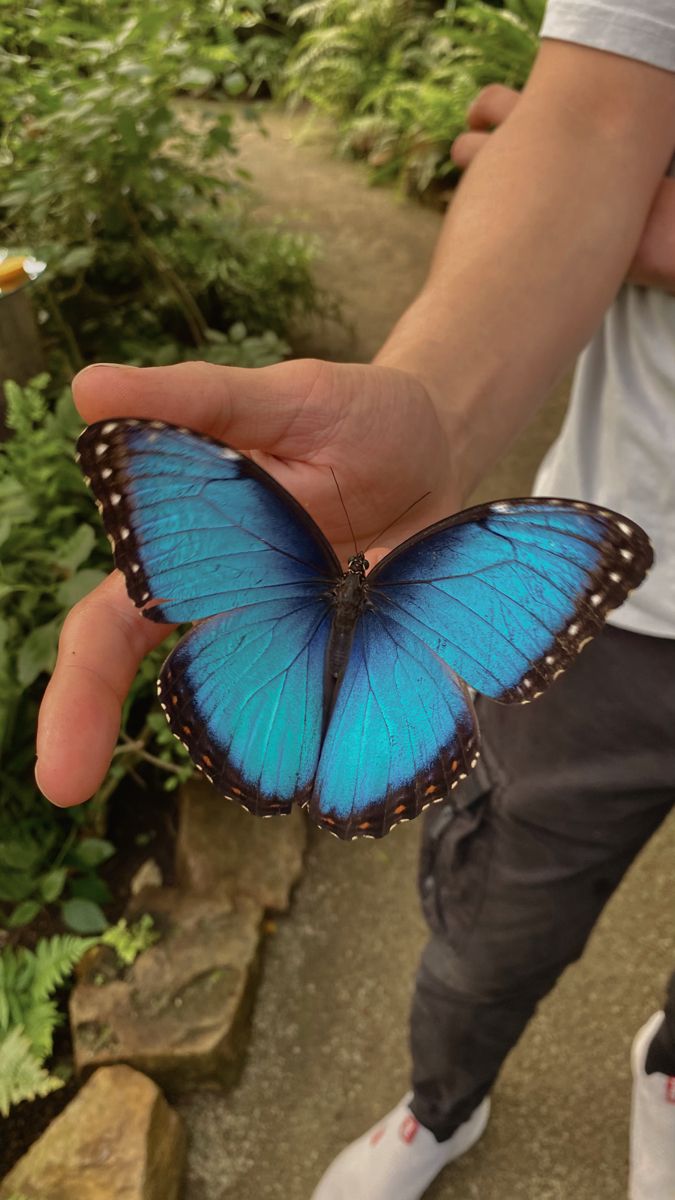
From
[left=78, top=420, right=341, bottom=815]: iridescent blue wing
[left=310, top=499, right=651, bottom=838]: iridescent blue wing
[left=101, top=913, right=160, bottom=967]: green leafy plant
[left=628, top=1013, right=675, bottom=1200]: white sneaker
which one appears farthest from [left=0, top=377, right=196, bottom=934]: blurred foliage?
[left=628, top=1013, right=675, bottom=1200]: white sneaker

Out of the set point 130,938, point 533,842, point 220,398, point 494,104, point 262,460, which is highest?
point 494,104

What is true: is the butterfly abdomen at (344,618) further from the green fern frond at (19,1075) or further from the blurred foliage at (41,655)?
the green fern frond at (19,1075)

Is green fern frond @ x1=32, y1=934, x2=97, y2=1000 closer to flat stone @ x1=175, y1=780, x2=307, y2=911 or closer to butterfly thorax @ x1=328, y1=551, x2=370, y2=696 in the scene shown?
flat stone @ x1=175, y1=780, x2=307, y2=911

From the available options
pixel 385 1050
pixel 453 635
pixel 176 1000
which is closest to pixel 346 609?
pixel 453 635

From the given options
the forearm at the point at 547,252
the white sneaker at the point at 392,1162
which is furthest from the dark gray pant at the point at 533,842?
the forearm at the point at 547,252

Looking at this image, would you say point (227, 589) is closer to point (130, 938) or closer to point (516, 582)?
point (516, 582)

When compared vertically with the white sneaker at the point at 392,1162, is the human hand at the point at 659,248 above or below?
above

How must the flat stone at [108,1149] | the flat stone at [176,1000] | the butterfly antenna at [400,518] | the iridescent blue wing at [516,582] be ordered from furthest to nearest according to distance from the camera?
the flat stone at [176,1000]
the flat stone at [108,1149]
the butterfly antenna at [400,518]
the iridescent blue wing at [516,582]
